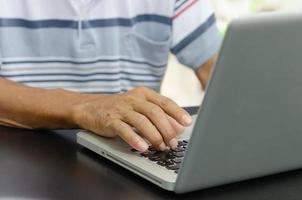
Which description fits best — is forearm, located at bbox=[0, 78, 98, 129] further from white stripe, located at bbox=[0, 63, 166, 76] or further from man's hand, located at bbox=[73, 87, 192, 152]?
white stripe, located at bbox=[0, 63, 166, 76]

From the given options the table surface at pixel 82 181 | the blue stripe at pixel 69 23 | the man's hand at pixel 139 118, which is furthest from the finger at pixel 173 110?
the blue stripe at pixel 69 23

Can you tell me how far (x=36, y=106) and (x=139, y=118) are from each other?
10.6 inches

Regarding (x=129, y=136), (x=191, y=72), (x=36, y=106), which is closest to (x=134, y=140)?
(x=129, y=136)

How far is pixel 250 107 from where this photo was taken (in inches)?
26.8

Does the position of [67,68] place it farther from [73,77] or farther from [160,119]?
[160,119]

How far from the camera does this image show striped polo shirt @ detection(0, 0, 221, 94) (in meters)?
1.35

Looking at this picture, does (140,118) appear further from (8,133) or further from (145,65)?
(145,65)

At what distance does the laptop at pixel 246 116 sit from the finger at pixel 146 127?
24 millimetres

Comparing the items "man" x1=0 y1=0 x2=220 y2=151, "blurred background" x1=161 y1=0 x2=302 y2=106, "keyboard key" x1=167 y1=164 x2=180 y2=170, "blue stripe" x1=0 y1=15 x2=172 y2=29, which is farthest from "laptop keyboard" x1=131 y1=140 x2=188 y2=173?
"blurred background" x1=161 y1=0 x2=302 y2=106

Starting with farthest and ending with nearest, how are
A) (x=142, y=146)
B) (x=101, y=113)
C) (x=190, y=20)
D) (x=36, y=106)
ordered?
(x=190, y=20), (x=36, y=106), (x=101, y=113), (x=142, y=146)

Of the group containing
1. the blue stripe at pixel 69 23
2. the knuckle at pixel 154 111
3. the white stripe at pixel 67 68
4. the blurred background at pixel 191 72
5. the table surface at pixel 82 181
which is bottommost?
the blurred background at pixel 191 72

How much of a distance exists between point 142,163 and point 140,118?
0.08m

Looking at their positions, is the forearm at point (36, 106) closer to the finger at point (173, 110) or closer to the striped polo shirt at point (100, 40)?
the finger at point (173, 110)

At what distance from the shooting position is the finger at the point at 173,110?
0.86m
